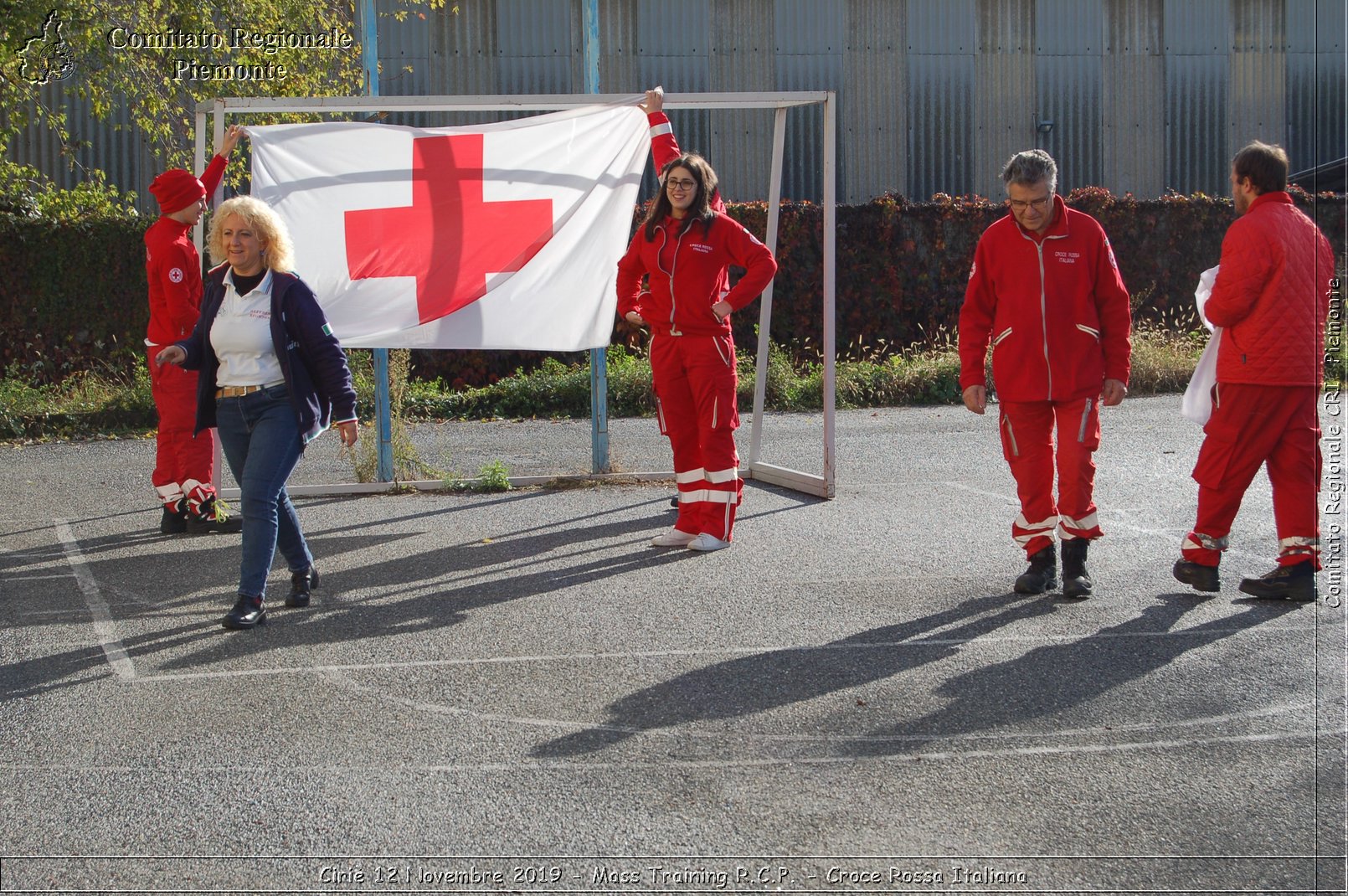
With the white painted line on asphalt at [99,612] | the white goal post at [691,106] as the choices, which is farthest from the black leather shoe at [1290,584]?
the white painted line on asphalt at [99,612]

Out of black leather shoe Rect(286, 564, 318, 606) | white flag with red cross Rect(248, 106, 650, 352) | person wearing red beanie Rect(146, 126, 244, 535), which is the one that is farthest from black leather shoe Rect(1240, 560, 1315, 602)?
person wearing red beanie Rect(146, 126, 244, 535)

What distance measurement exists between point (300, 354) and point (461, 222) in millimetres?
3302

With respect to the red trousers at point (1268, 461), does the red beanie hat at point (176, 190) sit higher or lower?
higher

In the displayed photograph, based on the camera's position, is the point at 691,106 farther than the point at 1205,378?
Yes

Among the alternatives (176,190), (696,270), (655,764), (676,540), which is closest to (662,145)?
(696,270)

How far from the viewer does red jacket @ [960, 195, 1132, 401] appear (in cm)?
610

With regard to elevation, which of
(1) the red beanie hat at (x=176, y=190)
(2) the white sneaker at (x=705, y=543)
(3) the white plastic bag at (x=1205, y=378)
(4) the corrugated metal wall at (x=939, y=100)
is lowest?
(2) the white sneaker at (x=705, y=543)

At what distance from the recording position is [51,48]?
12406 millimetres

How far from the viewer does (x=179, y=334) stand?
25.8ft

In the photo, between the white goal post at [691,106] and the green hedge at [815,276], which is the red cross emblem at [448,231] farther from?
the green hedge at [815,276]

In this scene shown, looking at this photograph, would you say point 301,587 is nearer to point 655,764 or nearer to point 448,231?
point 655,764

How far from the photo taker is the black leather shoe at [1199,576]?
19.7 feet

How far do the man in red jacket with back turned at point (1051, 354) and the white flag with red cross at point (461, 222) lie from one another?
3535mm

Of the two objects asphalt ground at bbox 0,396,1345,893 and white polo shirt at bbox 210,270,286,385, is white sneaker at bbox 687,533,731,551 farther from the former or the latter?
white polo shirt at bbox 210,270,286,385
